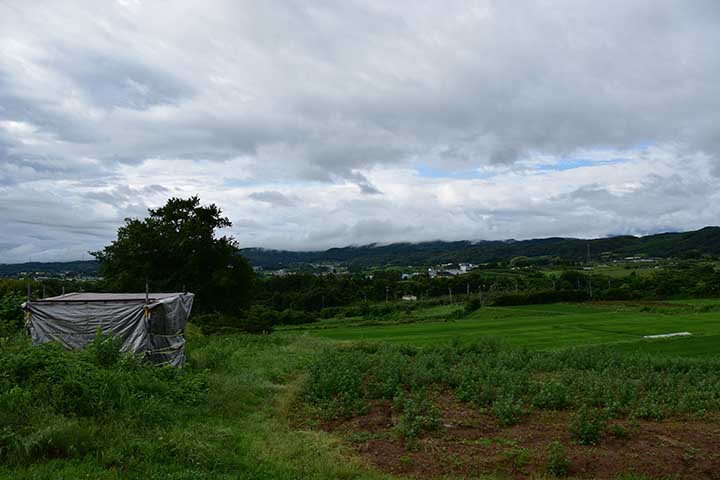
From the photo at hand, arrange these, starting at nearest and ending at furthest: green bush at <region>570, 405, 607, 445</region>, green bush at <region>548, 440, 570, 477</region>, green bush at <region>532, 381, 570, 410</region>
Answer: green bush at <region>548, 440, 570, 477</region>, green bush at <region>570, 405, 607, 445</region>, green bush at <region>532, 381, 570, 410</region>

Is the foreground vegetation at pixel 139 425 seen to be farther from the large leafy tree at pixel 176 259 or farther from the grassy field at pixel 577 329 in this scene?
the large leafy tree at pixel 176 259

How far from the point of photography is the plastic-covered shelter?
14875 millimetres

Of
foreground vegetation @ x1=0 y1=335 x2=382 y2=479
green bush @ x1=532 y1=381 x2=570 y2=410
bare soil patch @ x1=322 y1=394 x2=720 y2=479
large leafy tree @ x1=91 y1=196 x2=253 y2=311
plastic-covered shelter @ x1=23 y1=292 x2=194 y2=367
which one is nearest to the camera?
foreground vegetation @ x1=0 y1=335 x2=382 y2=479

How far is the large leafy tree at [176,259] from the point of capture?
34906 millimetres

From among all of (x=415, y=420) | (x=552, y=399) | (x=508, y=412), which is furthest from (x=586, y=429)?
(x=415, y=420)

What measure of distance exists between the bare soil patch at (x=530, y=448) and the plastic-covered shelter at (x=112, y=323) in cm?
662

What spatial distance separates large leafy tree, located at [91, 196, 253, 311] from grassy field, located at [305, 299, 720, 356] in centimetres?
1069

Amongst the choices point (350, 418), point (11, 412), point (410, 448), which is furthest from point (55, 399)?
point (410, 448)

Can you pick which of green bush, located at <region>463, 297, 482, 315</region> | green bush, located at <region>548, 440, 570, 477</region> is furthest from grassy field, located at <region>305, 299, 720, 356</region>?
green bush, located at <region>548, 440, 570, 477</region>

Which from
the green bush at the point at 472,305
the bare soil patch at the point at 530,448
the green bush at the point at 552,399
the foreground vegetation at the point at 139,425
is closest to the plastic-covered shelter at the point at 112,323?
the foreground vegetation at the point at 139,425

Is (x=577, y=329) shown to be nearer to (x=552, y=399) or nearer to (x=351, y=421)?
(x=552, y=399)

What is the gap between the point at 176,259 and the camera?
35750mm

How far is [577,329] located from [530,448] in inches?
1503

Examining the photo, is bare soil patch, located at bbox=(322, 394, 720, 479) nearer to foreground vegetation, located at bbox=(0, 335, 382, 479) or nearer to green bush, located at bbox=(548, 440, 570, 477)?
green bush, located at bbox=(548, 440, 570, 477)
